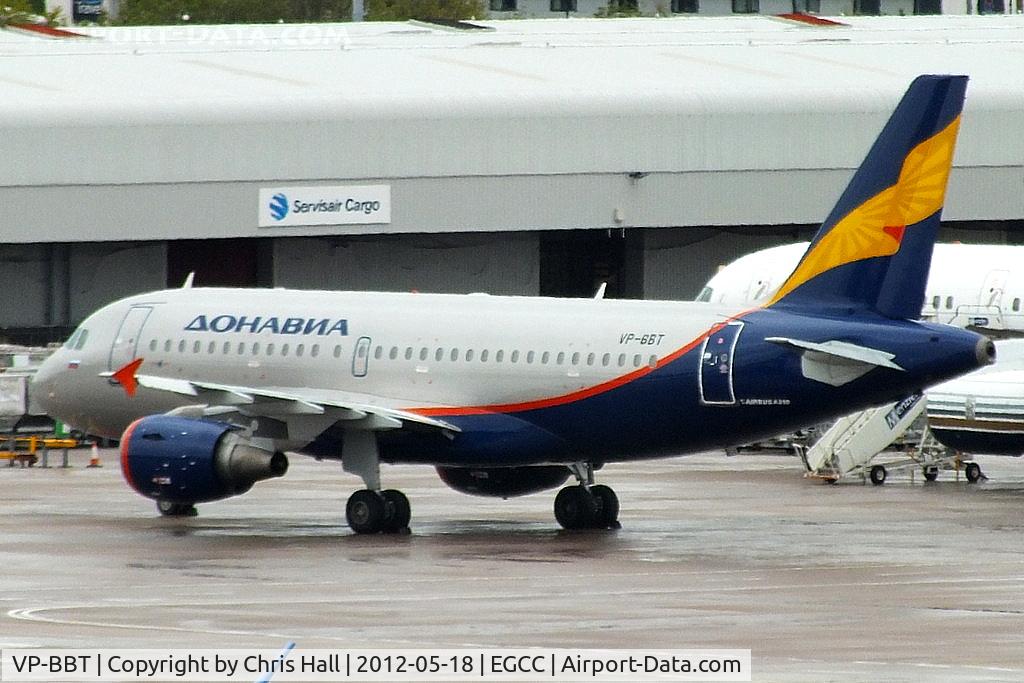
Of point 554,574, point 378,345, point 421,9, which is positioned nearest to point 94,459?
point 378,345

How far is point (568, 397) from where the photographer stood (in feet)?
109

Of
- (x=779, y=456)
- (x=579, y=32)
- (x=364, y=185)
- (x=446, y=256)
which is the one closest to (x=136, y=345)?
(x=779, y=456)

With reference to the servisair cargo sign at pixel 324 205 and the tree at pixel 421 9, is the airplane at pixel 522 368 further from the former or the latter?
the tree at pixel 421 9

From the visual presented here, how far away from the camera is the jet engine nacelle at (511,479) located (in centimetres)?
3578

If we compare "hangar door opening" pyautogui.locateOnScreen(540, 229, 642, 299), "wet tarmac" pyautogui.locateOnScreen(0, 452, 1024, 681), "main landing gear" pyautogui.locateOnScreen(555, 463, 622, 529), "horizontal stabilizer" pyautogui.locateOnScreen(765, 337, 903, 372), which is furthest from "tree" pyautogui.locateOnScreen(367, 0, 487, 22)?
"horizontal stabilizer" pyautogui.locateOnScreen(765, 337, 903, 372)

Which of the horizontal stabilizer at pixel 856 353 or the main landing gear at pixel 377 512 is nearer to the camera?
the horizontal stabilizer at pixel 856 353

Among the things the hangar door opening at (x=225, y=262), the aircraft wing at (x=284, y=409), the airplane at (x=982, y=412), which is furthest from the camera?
the hangar door opening at (x=225, y=262)

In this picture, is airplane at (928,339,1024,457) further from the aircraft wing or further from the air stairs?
the aircraft wing

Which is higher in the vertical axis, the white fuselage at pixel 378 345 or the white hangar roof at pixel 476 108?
the white hangar roof at pixel 476 108

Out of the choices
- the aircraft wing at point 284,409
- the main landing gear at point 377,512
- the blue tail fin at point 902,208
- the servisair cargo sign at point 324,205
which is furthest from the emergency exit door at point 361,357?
the servisair cargo sign at point 324,205

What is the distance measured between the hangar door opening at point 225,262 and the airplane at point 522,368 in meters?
26.7

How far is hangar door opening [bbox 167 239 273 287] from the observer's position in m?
64.8

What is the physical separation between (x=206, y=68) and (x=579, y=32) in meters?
17.3

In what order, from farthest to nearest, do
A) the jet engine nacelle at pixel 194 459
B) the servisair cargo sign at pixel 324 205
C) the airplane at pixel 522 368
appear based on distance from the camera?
the servisair cargo sign at pixel 324 205 → the jet engine nacelle at pixel 194 459 → the airplane at pixel 522 368
